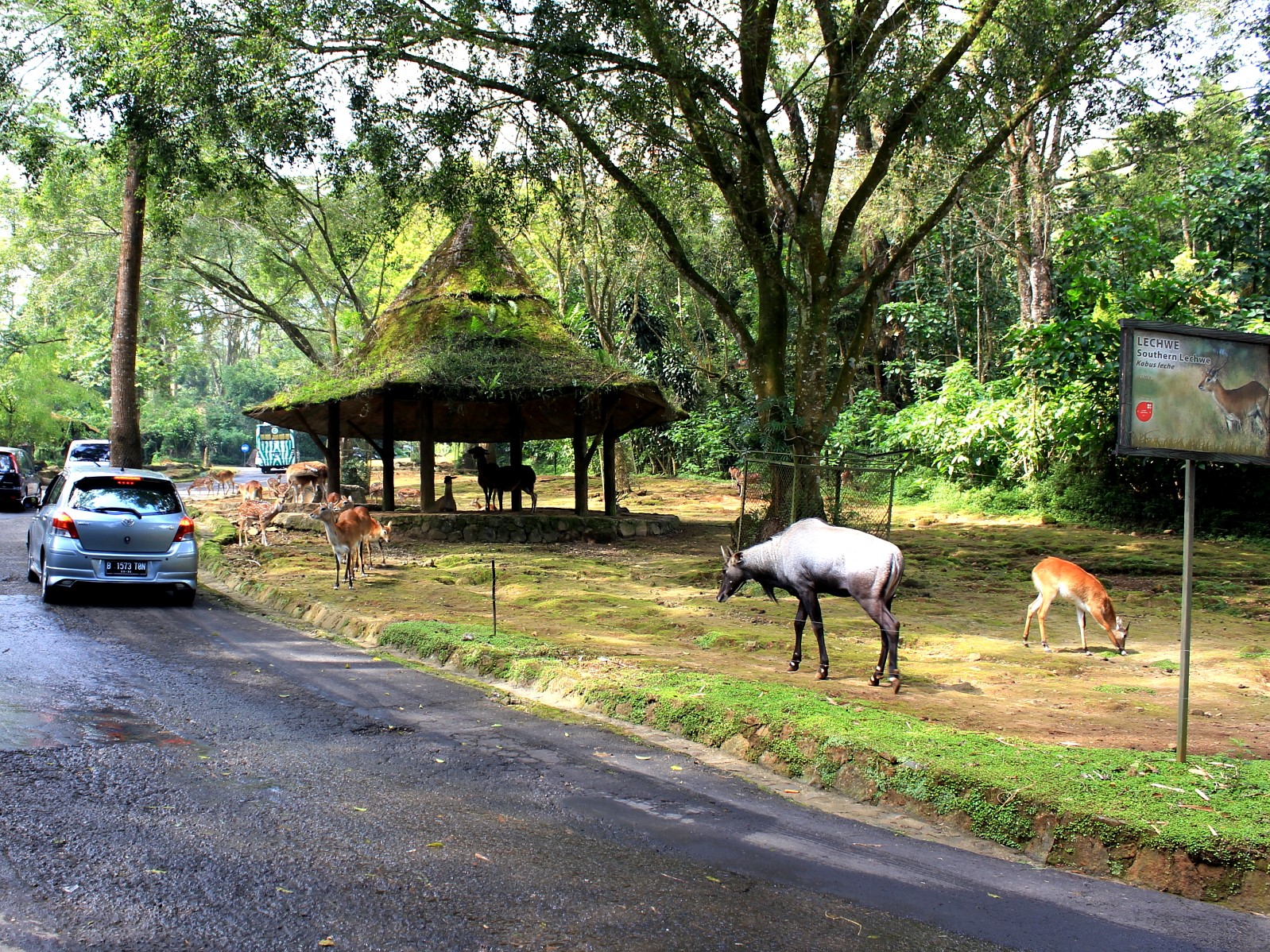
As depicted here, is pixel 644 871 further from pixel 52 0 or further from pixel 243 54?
pixel 52 0

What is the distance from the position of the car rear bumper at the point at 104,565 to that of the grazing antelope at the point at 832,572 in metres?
7.29

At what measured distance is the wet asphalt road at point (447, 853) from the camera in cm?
404

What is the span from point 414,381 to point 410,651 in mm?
9944

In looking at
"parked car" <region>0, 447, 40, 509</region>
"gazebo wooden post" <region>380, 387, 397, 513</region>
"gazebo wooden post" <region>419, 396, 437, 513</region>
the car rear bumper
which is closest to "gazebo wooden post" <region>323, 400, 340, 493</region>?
"gazebo wooden post" <region>380, 387, 397, 513</region>

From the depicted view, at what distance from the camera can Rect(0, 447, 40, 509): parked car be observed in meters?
26.3

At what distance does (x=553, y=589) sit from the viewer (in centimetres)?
1400

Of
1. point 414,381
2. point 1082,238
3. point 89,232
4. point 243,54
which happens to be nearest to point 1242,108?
point 1082,238

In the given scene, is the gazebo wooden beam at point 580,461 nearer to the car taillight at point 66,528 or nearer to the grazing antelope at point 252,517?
the grazing antelope at point 252,517

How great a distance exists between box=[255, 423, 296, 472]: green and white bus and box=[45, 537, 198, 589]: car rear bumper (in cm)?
4279

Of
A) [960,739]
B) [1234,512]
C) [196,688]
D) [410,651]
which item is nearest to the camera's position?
[960,739]

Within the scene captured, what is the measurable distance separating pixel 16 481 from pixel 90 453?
438 cm

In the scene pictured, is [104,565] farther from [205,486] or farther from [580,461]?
[205,486]

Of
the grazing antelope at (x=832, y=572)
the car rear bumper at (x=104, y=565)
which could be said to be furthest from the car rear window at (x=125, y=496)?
the grazing antelope at (x=832, y=572)

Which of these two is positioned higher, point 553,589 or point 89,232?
point 89,232
